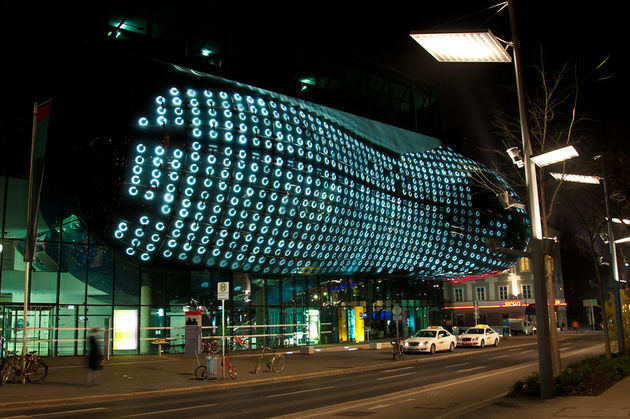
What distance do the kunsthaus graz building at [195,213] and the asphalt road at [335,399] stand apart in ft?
35.1

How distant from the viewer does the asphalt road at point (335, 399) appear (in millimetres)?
13945

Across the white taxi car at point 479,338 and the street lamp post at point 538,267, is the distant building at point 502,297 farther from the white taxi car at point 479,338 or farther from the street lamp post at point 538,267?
the street lamp post at point 538,267

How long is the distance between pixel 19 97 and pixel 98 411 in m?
25.1

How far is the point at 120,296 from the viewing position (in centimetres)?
3609

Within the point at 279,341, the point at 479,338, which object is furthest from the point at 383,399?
the point at 479,338

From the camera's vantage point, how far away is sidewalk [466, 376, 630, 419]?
35.3 ft

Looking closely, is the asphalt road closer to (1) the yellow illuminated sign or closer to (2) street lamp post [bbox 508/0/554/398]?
(2) street lamp post [bbox 508/0/554/398]

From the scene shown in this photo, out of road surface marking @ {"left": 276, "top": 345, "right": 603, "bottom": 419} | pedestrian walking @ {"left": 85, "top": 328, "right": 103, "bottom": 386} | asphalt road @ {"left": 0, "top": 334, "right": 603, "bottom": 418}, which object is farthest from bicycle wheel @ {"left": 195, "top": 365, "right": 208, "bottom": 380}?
road surface marking @ {"left": 276, "top": 345, "right": 603, "bottom": 419}

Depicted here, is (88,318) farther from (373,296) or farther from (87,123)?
(373,296)

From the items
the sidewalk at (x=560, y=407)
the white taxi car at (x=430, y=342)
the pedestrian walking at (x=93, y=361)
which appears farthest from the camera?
the white taxi car at (x=430, y=342)

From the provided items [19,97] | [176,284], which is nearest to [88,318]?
[176,284]

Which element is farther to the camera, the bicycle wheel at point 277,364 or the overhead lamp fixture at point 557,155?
the bicycle wheel at point 277,364

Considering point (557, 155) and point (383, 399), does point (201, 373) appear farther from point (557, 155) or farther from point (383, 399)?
point (557, 155)

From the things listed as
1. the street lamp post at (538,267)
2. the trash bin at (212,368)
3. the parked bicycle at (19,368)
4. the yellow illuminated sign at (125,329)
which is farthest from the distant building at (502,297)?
the street lamp post at (538,267)
